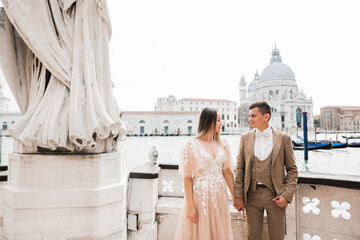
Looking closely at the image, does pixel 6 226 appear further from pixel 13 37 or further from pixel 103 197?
pixel 13 37

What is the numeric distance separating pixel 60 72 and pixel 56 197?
868mm

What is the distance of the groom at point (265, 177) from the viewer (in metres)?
1.61

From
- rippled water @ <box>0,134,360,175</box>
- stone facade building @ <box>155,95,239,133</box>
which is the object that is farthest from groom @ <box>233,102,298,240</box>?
stone facade building @ <box>155,95,239,133</box>

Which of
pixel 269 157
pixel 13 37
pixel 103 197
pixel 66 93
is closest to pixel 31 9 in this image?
pixel 13 37

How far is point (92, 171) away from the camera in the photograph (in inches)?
60.5

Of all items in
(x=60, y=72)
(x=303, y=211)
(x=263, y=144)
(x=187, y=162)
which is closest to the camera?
(x=60, y=72)


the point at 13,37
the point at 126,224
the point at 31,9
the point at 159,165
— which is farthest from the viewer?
the point at 159,165

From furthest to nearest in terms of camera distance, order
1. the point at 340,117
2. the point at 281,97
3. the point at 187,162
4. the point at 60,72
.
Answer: the point at 340,117 → the point at 281,97 → the point at 187,162 → the point at 60,72

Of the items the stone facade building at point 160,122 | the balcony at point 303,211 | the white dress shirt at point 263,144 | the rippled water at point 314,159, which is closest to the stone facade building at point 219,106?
the stone facade building at point 160,122

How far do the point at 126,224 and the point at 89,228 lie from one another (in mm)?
441

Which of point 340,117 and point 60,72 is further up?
point 340,117

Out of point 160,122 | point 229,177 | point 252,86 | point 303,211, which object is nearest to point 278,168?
point 229,177

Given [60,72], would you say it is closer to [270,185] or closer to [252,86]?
[270,185]

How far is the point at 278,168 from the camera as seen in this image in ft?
5.34
